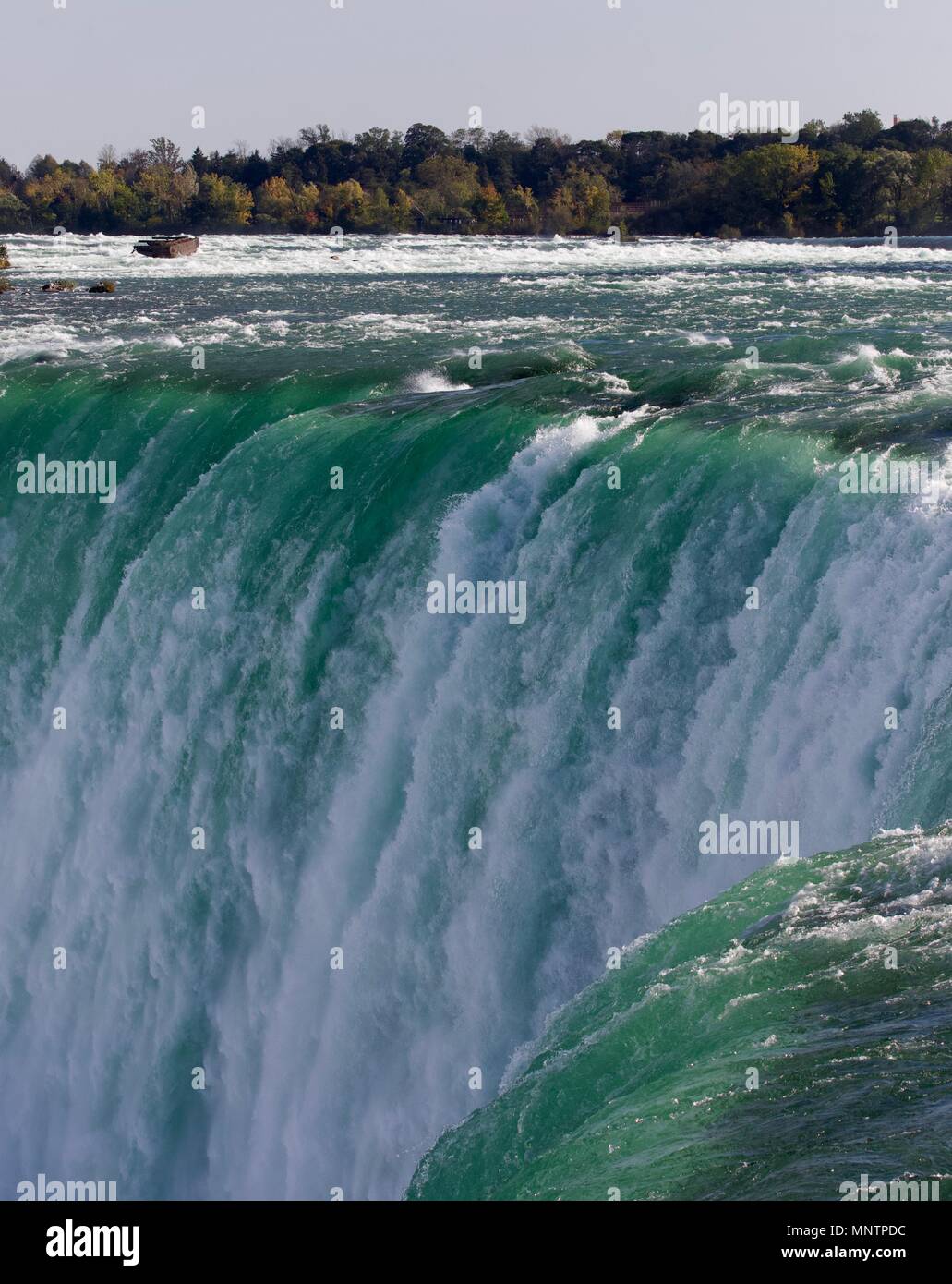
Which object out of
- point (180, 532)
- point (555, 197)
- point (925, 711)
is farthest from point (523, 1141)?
point (555, 197)

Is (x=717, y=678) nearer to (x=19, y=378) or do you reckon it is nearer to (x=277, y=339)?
(x=19, y=378)

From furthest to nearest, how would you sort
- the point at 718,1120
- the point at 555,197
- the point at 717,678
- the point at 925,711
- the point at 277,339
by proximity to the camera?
the point at 555,197 < the point at 277,339 < the point at 717,678 < the point at 925,711 < the point at 718,1120

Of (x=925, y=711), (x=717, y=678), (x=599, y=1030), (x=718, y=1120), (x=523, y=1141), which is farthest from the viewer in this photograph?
(x=717, y=678)
